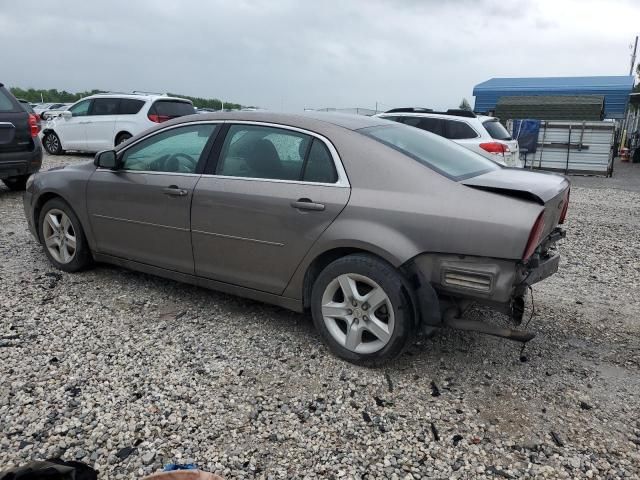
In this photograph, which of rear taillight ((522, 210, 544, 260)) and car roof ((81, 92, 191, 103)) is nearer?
rear taillight ((522, 210, 544, 260))

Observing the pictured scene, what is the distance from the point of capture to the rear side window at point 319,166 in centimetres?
329

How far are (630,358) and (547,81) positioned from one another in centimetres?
2861

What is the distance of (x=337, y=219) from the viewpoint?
3158mm

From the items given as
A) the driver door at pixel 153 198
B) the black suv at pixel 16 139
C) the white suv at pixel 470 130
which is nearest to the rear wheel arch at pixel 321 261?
the driver door at pixel 153 198

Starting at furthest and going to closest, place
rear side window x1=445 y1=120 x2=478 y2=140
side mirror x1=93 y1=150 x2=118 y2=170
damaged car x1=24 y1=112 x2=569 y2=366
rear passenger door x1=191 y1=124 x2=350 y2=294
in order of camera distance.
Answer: rear side window x1=445 y1=120 x2=478 y2=140, side mirror x1=93 y1=150 x2=118 y2=170, rear passenger door x1=191 y1=124 x2=350 y2=294, damaged car x1=24 y1=112 x2=569 y2=366

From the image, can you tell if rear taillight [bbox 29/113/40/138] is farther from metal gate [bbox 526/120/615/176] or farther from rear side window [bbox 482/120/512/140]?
metal gate [bbox 526/120/615/176]

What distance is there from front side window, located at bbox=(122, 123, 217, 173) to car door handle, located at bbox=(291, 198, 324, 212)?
101cm

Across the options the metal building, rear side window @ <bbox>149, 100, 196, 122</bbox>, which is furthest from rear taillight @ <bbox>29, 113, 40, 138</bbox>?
the metal building

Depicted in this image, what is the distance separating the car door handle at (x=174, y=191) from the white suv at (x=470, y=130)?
7333 millimetres

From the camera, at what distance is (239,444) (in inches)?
99.7

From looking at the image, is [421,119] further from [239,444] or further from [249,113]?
[239,444]

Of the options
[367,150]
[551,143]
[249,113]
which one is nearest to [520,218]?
[367,150]

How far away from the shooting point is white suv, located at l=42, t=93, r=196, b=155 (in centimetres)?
1279

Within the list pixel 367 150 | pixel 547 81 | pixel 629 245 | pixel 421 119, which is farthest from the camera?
pixel 547 81
